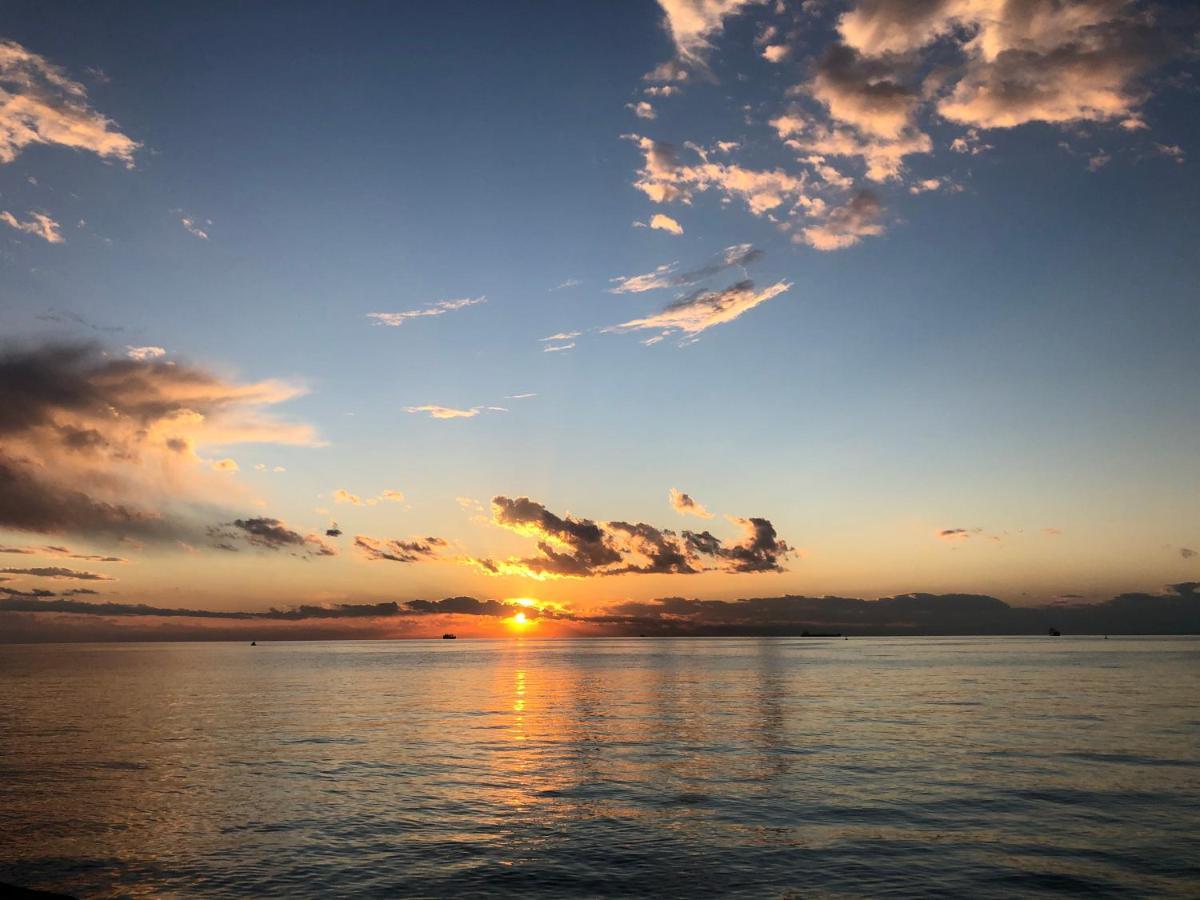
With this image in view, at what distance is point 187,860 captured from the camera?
29.1m

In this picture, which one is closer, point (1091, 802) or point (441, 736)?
point (1091, 802)

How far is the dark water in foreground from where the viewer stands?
2705 centimetres

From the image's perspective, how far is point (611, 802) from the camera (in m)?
38.5

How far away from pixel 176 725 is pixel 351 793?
40577mm

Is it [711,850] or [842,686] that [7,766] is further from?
[842,686]

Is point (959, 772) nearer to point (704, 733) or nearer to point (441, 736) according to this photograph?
point (704, 733)

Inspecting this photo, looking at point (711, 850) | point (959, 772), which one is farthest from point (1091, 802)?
point (711, 850)

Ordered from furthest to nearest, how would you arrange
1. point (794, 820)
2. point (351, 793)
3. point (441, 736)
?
point (441, 736), point (351, 793), point (794, 820)

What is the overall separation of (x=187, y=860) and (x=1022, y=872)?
29.6 meters

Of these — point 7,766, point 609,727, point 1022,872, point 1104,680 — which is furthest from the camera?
point 1104,680

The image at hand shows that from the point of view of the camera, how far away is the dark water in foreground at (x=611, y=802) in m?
27.0

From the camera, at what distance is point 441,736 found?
63.4m

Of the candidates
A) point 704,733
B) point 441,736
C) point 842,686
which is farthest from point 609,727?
point 842,686

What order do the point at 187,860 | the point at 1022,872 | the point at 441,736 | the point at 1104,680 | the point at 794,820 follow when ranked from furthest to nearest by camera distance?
the point at 1104,680, the point at 441,736, the point at 794,820, the point at 187,860, the point at 1022,872
